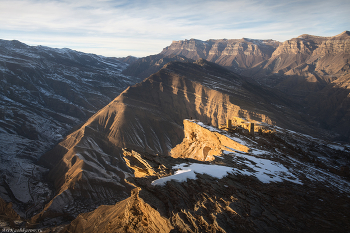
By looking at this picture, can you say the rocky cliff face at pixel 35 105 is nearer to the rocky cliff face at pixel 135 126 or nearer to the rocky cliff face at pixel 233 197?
the rocky cliff face at pixel 135 126

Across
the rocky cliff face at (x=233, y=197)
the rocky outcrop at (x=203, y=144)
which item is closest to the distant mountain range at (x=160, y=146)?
the rocky cliff face at (x=233, y=197)

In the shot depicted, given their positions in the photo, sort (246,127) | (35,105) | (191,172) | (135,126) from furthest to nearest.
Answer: (35,105)
(135,126)
(246,127)
(191,172)

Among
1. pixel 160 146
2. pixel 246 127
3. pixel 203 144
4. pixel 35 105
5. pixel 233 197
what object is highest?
pixel 233 197

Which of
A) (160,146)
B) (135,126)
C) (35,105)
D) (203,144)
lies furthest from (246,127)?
(35,105)

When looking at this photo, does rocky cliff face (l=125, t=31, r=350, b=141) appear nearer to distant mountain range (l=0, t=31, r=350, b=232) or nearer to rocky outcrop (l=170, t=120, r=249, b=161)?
distant mountain range (l=0, t=31, r=350, b=232)

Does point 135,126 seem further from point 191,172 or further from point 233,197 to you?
point 233,197

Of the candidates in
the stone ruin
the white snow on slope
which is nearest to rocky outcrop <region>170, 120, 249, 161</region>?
the stone ruin

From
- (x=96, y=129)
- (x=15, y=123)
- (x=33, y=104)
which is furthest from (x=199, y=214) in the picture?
(x=33, y=104)

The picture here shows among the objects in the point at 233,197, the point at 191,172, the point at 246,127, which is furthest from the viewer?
the point at 246,127
